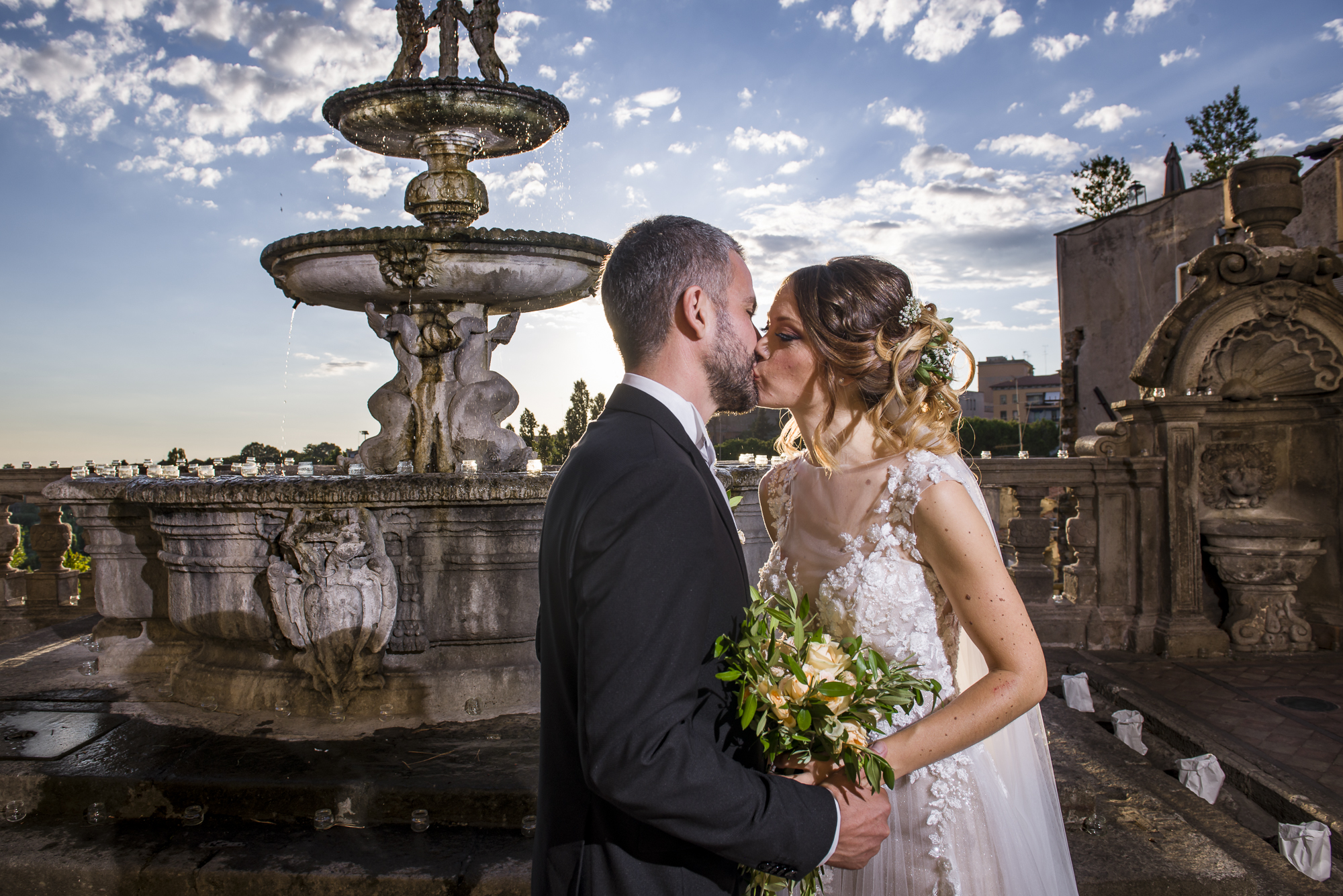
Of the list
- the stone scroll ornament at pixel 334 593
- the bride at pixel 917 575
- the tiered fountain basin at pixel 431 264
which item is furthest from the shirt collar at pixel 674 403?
the tiered fountain basin at pixel 431 264

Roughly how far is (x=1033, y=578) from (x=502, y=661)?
5.02 m

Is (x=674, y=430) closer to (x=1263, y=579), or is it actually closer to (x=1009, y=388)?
(x=1263, y=579)

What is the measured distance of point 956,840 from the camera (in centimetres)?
198

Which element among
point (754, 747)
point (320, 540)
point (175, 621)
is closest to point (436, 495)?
point (320, 540)

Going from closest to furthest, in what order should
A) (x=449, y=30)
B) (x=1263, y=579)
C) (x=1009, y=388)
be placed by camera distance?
1. (x=449, y=30)
2. (x=1263, y=579)
3. (x=1009, y=388)

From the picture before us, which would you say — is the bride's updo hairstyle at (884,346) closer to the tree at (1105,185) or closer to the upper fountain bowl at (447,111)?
the upper fountain bowl at (447,111)

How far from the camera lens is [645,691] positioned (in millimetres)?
1243

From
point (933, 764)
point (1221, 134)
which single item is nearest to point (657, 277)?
point (933, 764)

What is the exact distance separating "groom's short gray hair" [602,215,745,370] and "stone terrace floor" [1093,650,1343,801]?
4554mm

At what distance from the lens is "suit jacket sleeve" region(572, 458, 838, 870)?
49.1 inches

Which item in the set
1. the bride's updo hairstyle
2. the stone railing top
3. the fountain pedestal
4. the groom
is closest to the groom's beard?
the groom

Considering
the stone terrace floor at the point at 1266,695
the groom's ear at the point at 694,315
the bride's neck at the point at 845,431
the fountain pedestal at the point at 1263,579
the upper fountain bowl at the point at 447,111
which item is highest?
the upper fountain bowl at the point at 447,111

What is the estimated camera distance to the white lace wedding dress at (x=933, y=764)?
198 centimetres

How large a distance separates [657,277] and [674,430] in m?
0.30
